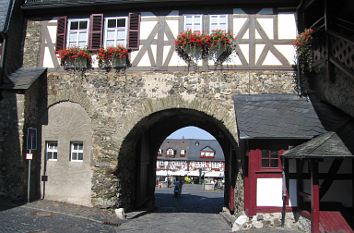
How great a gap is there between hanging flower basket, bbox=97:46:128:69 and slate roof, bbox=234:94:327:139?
11.5ft

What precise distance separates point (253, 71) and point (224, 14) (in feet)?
6.29

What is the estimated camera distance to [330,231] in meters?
8.87

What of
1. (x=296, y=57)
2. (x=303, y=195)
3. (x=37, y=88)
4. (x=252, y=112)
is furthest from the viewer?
(x=37, y=88)

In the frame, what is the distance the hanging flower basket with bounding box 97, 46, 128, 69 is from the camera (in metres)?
12.8

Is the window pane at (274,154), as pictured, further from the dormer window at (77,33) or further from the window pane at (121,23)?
the dormer window at (77,33)

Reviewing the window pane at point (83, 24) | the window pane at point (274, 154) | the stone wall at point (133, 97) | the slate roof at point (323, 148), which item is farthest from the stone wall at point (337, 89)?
the window pane at point (83, 24)

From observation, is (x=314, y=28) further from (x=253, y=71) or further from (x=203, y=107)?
(x=203, y=107)

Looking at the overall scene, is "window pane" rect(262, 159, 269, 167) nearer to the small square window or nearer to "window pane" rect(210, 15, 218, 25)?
"window pane" rect(210, 15, 218, 25)

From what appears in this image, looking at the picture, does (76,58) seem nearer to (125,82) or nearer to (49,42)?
(49,42)

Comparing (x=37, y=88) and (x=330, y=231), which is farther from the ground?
(x=37, y=88)

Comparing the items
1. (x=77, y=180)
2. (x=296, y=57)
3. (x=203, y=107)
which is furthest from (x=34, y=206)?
(x=296, y=57)

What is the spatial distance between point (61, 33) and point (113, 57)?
195 centimetres

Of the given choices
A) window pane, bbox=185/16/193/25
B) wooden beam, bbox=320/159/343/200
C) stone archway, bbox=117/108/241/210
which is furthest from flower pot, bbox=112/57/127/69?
wooden beam, bbox=320/159/343/200

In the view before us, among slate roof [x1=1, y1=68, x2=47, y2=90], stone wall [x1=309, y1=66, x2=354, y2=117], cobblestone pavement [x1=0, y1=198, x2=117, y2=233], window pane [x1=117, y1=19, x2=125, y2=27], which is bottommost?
cobblestone pavement [x1=0, y1=198, x2=117, y2=233]
